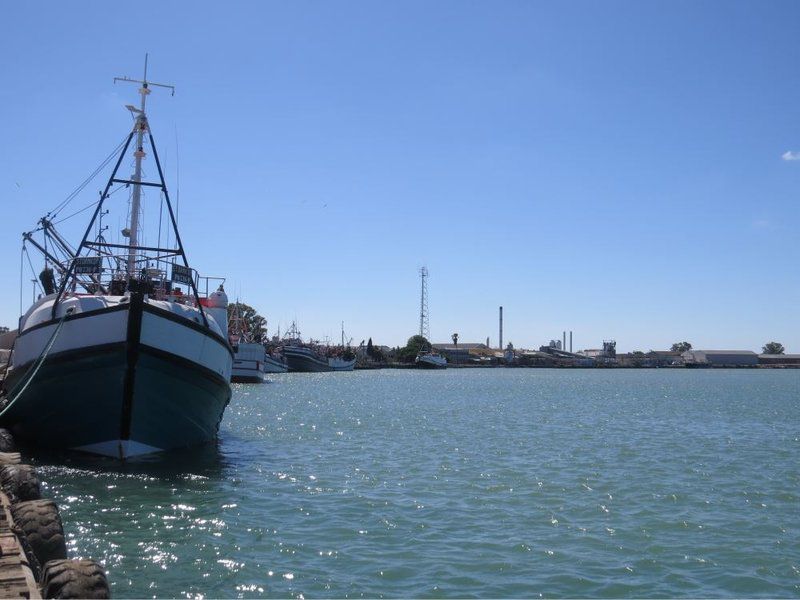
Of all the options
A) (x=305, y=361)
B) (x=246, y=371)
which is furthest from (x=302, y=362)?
(x=246, y=371)

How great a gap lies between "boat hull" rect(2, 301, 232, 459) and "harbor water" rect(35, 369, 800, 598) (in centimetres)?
75

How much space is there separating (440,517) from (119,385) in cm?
943

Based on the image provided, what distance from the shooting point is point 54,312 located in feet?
63.9

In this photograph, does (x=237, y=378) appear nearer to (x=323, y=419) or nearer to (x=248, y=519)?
(x=323, y=419)

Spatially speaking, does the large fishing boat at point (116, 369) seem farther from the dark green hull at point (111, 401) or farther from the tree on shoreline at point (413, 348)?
the tree on shoreline at point (413, 348)

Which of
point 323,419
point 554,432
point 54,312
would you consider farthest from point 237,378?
point 54,312

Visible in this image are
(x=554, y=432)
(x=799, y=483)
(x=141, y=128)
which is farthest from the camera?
(x=554, y=432)

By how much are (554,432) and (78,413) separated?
18.9m

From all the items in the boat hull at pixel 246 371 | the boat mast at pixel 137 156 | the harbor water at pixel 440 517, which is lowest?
the harbor water at pixel 440 517

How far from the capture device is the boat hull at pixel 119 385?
18000mm

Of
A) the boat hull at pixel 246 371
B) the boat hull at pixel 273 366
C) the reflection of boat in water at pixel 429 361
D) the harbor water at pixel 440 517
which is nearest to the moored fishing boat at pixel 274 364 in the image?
the boat hull at pixel 273 366

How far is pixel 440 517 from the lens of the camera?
1353 cm

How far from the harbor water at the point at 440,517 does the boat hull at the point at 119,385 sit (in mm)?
749

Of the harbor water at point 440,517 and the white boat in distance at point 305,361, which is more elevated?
the white boat in distance at point 305,361
